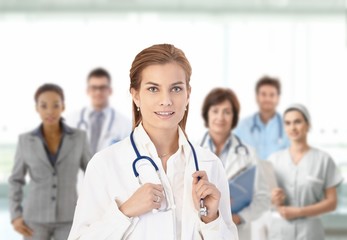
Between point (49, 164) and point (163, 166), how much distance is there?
1.35 meters

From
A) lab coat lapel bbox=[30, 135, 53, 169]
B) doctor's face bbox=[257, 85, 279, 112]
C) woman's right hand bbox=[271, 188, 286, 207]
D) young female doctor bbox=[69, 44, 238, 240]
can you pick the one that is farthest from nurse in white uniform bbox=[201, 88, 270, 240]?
young female doctor bbox=[69, 44, 238, 240]

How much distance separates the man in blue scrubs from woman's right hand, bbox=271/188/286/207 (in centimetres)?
93

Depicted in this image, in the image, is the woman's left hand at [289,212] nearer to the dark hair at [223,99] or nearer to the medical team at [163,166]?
the medical team at [163,166]

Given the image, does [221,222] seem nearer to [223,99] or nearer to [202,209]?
[202,209]

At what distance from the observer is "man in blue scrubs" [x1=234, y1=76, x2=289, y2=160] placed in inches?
140

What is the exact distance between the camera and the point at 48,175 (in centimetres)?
240

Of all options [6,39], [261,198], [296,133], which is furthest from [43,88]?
[6,39]

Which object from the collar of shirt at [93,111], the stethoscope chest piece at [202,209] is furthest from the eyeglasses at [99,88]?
the stethoscope chest piece at [202,209]

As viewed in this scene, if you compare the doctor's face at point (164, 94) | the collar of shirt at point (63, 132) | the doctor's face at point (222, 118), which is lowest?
the doctor's face at point (164, 94)

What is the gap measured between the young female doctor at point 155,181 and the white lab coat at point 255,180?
1.13 m

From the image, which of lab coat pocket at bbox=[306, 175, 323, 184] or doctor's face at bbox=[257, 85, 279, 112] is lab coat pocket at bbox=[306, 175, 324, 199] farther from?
doctor's face at bbox=[257, 85, 279, 112]

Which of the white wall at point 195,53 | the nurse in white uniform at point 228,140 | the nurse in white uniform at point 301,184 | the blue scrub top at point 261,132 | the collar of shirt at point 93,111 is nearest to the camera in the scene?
the nurse in white uniform at point 228,140

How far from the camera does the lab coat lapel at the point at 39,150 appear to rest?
238 cm

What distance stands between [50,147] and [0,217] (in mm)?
3228
